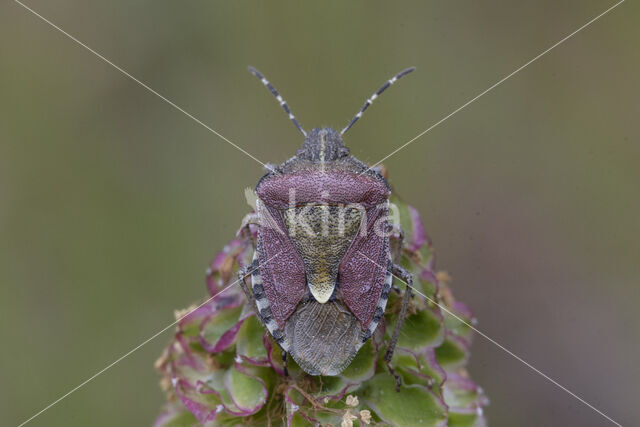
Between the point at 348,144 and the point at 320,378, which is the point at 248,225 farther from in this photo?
the point at 348,144

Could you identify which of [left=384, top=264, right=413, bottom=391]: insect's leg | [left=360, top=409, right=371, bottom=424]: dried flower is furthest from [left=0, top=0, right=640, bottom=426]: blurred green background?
[left=360, top=409, right=371, bottom=424]: dried flower

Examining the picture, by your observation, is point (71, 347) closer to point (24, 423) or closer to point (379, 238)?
point (24, 423)

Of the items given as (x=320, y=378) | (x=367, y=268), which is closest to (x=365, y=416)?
(x=320, y=378)

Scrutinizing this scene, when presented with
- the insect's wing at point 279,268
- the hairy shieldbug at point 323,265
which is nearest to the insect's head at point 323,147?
the hairy shieldbug at point 323,265

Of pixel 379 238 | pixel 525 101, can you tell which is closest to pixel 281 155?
pixel 525 101

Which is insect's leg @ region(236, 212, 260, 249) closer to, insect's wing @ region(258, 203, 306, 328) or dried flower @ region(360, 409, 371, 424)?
insect's wing @ region(258, 203, 306, 328)
